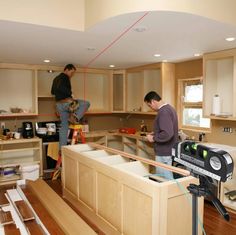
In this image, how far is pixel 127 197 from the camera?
87.6 inches

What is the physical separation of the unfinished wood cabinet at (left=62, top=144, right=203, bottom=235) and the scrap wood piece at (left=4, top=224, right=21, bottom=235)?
80cm

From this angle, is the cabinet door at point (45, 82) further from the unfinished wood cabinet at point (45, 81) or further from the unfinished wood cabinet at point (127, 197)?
the unfinished wood cabinet at point (127, 197)

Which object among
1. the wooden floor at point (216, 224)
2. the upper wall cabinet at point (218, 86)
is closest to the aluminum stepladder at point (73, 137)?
the upper wall cabinet at point (218, 86)

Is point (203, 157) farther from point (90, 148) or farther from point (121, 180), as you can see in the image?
point (90, 148)

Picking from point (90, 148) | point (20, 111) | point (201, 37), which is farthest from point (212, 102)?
point (20, 111)

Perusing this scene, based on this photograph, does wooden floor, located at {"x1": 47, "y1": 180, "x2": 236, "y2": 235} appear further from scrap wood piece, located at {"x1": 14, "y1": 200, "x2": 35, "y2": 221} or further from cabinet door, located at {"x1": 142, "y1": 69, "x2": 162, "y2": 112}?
cabinet door, located at {"x1": 142, "y1": 69, "x2": 162, "y2": 112}

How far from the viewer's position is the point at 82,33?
267 cm

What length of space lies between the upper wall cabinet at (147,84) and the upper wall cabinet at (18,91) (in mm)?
2000

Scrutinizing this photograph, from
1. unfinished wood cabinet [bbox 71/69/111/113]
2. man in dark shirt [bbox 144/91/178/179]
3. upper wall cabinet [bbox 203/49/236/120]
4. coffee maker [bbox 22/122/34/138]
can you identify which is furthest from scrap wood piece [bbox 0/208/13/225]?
unfinished wood cabinet [bbox 71/69/111/113]

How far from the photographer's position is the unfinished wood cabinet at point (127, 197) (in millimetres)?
1957

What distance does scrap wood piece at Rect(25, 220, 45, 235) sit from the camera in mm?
2353

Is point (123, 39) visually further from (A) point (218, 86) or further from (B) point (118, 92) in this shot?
(B) point (118, 92)

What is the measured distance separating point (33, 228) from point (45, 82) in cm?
332

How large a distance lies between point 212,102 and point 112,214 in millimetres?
2254
